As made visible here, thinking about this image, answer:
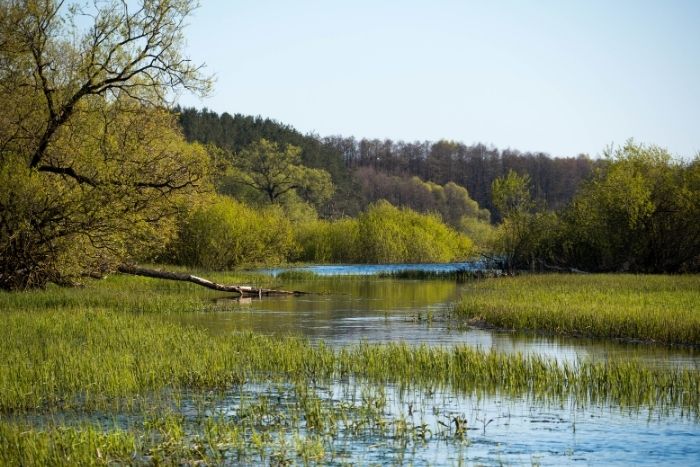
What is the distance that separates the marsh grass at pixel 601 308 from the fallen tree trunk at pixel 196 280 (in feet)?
29.6

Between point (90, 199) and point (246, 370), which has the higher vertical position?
point (90, 199)

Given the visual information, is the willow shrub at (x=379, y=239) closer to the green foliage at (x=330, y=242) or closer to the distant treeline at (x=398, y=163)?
the green foliage at (x=330, y=242)

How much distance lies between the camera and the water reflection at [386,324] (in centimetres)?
2061

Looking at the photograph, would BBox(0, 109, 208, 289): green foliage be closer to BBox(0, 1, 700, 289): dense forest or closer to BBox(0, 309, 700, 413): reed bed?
BBox(0, 1, 700, 289): dense forest

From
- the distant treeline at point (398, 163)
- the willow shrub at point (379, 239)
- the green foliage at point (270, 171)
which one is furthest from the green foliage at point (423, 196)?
the willow shrub at point (379, 239)

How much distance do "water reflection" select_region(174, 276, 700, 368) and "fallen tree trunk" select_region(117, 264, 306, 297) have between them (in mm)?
773

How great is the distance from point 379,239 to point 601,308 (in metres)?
46.0

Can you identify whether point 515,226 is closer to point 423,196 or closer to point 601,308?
point 601,308

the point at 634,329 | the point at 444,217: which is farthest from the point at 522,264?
the point at 444,217

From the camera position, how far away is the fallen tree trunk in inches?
1380

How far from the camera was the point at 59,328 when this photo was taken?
882 inches

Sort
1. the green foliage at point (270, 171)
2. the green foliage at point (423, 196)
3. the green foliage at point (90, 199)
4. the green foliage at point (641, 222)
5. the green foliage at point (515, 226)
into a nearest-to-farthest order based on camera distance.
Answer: the green foliage at point (90, 199)
the green foliage at point (641, 222)
the green foliage at point (515, 226)
the green foliage at point (270, 171)
the green foliage at point (423, 196)

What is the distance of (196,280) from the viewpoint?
35.9 metres

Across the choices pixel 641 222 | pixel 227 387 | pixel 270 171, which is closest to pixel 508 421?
pixel 227 387
